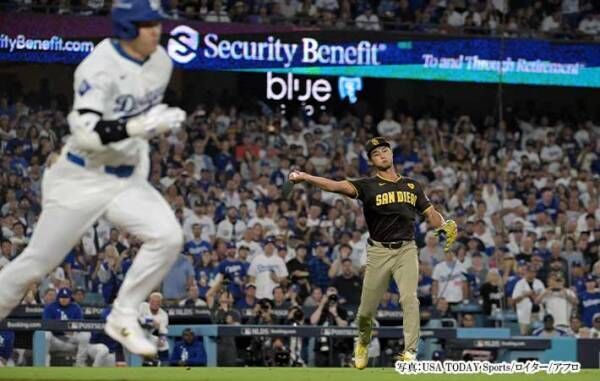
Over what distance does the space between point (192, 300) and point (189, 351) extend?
43.9 inches

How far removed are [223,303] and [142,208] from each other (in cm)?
941

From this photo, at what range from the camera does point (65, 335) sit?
16438mm

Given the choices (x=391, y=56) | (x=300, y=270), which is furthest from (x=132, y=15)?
(x=391, y=56)

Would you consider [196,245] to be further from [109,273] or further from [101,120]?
[101,120]

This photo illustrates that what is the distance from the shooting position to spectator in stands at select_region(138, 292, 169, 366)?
16203 mm

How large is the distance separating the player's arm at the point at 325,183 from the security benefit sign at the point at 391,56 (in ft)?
33.2

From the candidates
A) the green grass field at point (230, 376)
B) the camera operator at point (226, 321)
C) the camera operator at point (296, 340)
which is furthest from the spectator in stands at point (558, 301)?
the green grass field at point (230, 376)

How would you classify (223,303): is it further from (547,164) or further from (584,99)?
(584,99)

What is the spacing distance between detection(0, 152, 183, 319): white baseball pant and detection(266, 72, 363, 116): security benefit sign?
1408cm

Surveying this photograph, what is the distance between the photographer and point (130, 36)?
27.9ft

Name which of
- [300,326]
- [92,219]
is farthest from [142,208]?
[300,326]

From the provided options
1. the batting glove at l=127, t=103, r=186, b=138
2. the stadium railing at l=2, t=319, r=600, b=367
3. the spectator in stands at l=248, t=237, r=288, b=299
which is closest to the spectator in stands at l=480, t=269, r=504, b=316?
the stadium railing at l=2, t=319, r=600, b=367

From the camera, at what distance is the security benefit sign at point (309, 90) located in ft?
74.7

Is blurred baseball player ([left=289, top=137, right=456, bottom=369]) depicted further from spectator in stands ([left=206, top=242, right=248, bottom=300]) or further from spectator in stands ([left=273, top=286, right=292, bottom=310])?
spectator in stands ([left=206, top=242, right=248, bottom=300])
